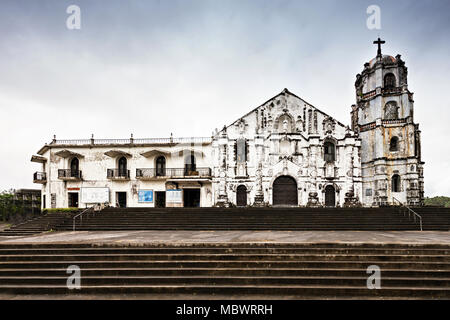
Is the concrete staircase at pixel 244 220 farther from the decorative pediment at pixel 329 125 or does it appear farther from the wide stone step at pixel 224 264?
the decorative pediment at pixel 329 125

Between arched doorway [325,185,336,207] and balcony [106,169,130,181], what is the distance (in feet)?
62.7

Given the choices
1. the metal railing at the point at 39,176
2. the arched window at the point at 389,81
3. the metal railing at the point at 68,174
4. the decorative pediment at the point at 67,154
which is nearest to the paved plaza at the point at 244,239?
the metal railing at the point at 68,174

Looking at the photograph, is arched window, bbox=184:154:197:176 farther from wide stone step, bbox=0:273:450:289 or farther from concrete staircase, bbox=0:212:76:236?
wide stone step, bbox=0:273:450:289

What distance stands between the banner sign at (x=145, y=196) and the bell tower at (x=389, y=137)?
67.8ft

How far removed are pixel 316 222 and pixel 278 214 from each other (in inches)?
104

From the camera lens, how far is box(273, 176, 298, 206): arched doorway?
24.1 m

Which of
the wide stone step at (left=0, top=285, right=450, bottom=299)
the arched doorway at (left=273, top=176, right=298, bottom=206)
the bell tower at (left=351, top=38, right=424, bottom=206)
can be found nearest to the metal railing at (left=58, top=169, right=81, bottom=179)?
the arched doorway at (left=273, top=176, right=298, bottom=206)

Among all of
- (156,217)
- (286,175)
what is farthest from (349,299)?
(286,175)

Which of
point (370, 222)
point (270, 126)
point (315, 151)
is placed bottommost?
point (370, 222)

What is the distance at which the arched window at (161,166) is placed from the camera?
27.2m

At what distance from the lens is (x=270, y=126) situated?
24.8 metres

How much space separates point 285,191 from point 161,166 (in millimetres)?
12713
